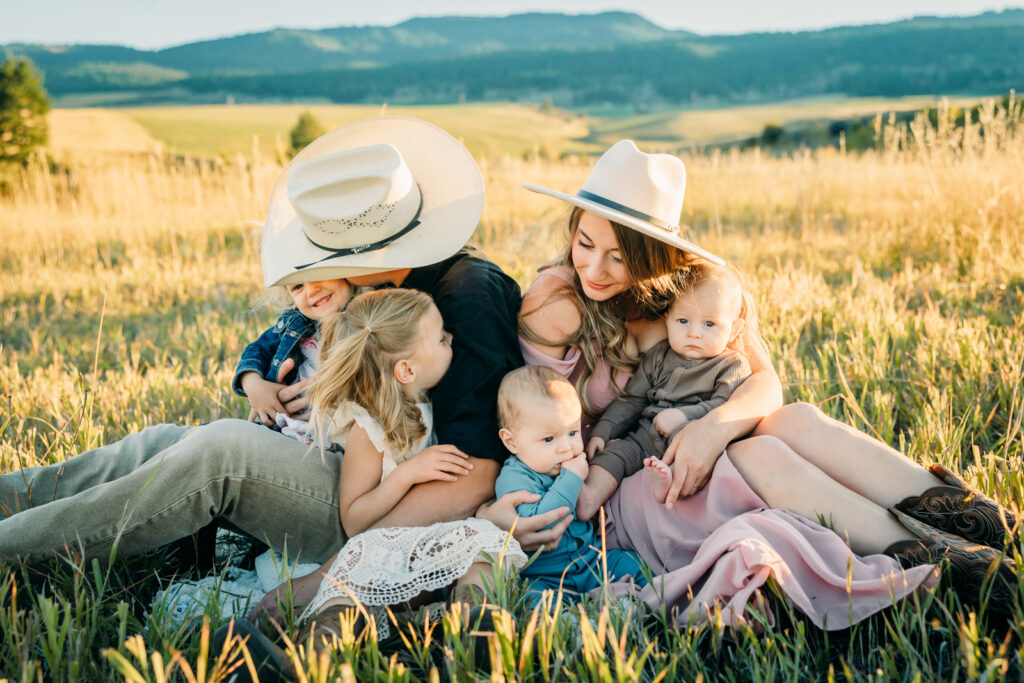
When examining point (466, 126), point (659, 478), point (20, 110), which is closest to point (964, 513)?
point (659, 478)

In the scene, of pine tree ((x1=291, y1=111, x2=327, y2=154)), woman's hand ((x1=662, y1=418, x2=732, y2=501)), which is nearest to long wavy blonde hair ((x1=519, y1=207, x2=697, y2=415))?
woman's hand ((x1=662, y1=418, x2=732, y2=501))

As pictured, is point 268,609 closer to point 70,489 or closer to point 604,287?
point 70,489

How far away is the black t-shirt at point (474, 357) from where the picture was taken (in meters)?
2.35

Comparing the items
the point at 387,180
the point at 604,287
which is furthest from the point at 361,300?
the point at 604,287

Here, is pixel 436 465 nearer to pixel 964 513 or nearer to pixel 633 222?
pixel 633 222

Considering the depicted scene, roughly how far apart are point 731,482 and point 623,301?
0.82 m

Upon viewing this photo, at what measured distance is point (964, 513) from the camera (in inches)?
79.5

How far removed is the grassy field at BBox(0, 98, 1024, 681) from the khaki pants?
12 cm

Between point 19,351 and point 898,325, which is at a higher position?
point 898,325

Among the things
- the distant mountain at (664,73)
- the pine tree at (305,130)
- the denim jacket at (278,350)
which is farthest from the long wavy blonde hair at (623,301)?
the distant mountain at (664,73)

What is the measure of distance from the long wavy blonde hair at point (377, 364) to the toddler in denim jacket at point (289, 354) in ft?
1.13

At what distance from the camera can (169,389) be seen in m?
3.97

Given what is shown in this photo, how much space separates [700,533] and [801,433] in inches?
18.1

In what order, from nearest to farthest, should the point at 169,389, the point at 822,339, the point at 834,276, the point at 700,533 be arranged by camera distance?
the point at 700,533 < the point at 169,389 < the point at 822,339 < the point at 834,276
